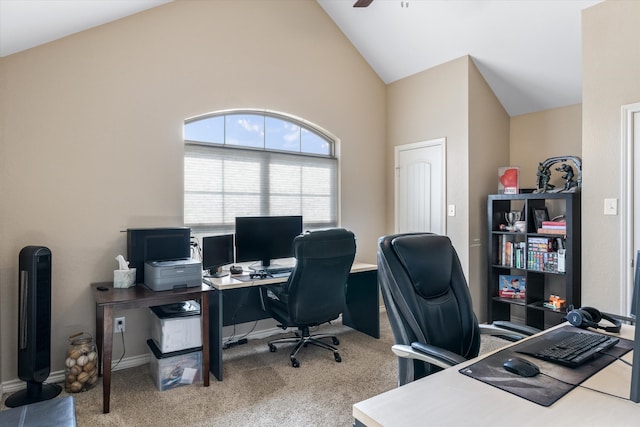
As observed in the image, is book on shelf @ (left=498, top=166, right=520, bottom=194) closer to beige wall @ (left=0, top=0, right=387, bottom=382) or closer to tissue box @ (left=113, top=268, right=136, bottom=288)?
beige wall @ (left=0, top=0, right=387, bottom=382)

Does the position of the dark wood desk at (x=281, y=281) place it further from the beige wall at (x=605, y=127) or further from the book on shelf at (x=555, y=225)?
the beige wall at (x=605, y=127)

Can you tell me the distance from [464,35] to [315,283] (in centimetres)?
282

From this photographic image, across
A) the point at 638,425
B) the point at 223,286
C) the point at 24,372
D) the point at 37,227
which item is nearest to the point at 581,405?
the point at 638,425

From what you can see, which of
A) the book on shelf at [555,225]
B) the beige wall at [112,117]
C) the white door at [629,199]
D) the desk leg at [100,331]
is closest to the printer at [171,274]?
the desk leg at [100,331]

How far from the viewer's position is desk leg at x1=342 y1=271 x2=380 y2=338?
12.6 feet

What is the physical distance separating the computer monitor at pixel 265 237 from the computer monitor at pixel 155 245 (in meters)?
Answer: 0.48

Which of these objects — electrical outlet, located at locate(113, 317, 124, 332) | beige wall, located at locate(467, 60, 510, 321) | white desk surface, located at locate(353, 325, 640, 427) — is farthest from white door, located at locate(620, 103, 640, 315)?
electrical outlet, located at locate(113, 317, 124, 332)

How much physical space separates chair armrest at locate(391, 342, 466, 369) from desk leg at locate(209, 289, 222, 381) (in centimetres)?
158

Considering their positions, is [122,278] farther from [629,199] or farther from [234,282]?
[629,199]

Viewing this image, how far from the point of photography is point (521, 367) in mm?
1304

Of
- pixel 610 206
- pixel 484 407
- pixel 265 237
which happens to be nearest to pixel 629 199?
pixel 610 206

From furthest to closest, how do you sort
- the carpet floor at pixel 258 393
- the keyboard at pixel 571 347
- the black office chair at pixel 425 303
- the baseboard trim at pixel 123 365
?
the baseboard trim at pixel 123 365, the carpet floor at pixel 258 393, the black office chair at pixel 425 303, the keyboard at pixel 571 347

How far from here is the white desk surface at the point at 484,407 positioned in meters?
1.03

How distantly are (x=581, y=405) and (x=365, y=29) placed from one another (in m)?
4.09
